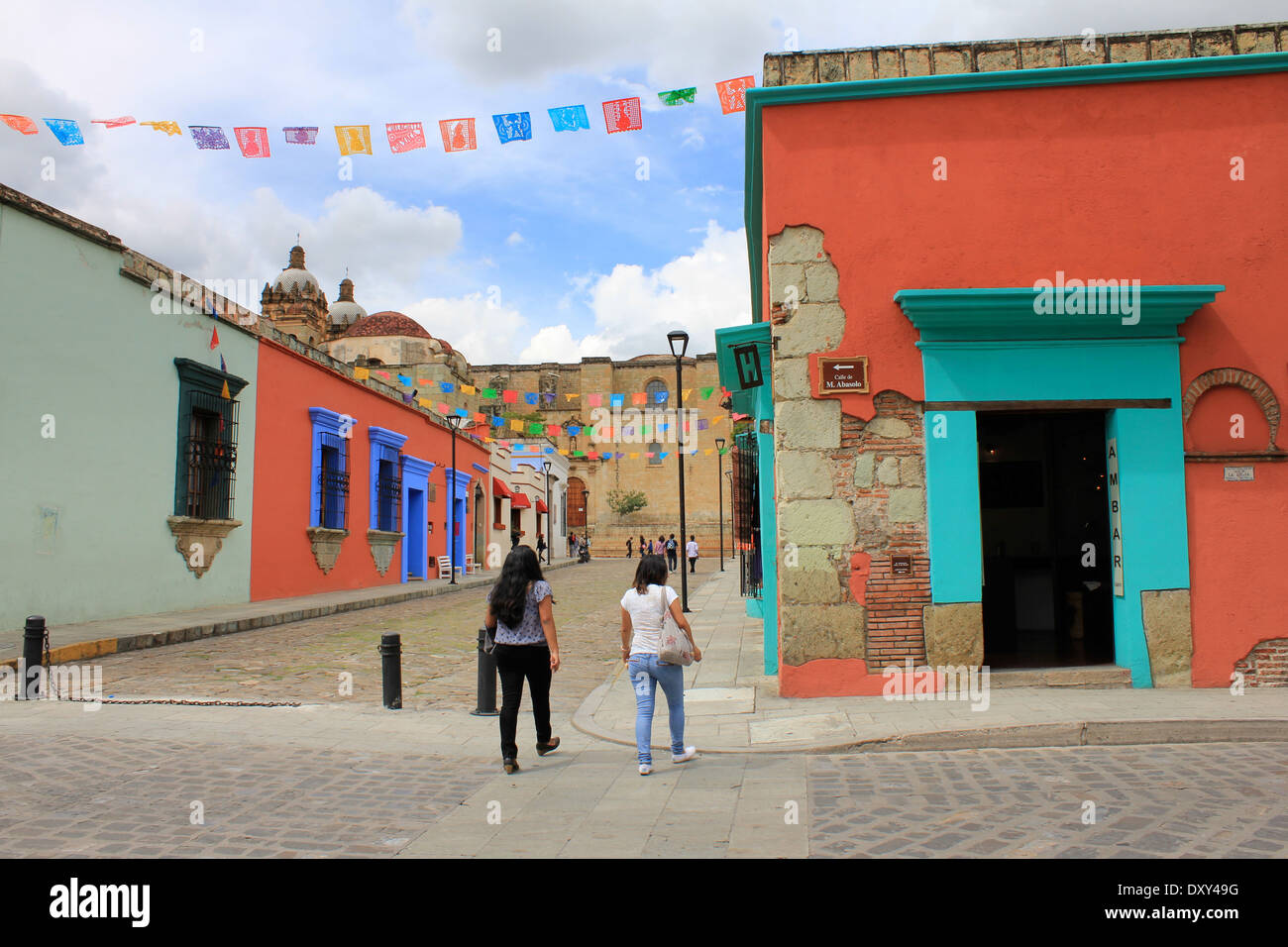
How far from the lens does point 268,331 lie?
1739 cm

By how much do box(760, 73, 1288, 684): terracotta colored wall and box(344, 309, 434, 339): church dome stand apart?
49.3 metres

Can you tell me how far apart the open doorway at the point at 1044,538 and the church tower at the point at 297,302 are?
158ft

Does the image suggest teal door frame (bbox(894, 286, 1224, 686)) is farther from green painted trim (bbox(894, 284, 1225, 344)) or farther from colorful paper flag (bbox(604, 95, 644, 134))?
colorful paper flag (bbox(604, 95, 644, 134))

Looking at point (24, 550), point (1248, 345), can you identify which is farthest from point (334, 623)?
point (1248, 345)

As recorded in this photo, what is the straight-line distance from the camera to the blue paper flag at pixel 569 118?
1038 centimetres

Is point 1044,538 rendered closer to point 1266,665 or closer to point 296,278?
point 1266,665

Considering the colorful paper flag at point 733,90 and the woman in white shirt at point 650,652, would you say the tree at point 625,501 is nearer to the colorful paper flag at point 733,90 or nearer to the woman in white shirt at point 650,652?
the colorful paper flag at point 733,90

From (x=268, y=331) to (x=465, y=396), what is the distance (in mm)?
42327

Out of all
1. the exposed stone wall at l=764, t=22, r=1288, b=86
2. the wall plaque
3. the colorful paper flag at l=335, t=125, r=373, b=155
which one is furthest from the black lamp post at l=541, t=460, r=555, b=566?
the wall plaque

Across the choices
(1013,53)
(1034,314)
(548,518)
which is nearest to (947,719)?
(1034,314)

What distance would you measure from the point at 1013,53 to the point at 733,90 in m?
2.77

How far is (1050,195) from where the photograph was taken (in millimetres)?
8312

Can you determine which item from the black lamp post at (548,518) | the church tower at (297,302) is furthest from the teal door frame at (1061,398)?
the church tower at (297,302)
